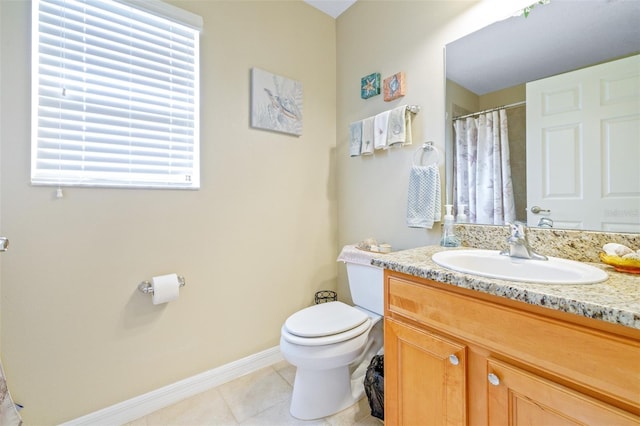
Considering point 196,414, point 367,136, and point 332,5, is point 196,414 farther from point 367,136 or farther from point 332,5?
point 332,5

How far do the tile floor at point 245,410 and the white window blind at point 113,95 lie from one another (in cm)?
118

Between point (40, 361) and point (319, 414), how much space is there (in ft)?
4.21

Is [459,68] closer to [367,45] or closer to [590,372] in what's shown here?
[367,45]

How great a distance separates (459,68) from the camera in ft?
4.62

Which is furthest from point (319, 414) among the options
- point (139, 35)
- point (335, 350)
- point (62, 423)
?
point (139, 35)

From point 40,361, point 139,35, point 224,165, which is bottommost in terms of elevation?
point 40,361

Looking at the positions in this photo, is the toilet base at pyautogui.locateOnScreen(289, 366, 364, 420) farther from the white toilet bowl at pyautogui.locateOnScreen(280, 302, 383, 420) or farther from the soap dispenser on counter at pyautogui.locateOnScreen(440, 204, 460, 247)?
the soap dispenser on counter at pyautogui.locateOnScreen(440, 204, 460, 247)

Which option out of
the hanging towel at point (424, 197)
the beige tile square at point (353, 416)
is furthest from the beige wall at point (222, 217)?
the beige tile square at point (353, 416)

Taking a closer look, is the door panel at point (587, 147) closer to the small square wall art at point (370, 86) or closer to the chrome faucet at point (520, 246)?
the chrome faucet at point (520, 246)

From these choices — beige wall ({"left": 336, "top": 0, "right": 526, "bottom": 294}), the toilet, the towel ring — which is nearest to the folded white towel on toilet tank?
the toilet

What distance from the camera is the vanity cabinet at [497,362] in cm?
58

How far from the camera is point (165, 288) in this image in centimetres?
137

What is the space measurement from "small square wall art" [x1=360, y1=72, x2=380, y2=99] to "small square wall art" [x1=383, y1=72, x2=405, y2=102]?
7cm

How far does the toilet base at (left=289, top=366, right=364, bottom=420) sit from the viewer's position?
136 cm
